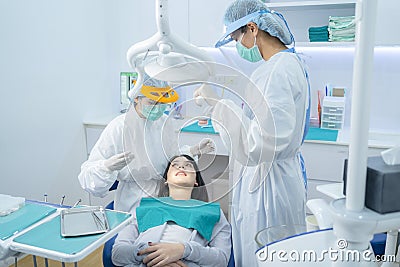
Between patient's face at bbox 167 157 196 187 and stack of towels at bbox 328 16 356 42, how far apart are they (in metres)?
1.67

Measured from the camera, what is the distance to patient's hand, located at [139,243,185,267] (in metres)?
1.45

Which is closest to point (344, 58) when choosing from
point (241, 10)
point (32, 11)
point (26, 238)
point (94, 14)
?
point (241, 10)

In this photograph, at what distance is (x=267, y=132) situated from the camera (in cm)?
112

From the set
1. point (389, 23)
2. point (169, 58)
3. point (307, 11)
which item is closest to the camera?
point (169, 58)

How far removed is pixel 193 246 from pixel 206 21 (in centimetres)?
188

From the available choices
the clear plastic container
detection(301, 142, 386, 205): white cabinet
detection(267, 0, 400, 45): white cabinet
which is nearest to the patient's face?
the clear plastic container

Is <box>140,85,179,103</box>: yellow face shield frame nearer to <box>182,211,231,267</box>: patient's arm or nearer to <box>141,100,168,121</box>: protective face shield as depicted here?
<box>141,100,168,121</box>: protective face shield

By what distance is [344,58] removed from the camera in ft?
9.30

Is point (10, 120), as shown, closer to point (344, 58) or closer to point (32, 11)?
point (32, 11)

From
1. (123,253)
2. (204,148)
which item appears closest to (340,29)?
(204,148)

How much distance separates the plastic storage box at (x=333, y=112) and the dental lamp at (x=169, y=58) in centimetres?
206

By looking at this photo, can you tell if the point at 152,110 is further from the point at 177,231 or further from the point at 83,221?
the point at 177,231

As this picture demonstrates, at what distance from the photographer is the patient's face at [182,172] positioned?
1243 mm

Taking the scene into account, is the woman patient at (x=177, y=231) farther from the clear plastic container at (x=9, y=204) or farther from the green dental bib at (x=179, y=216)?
the clear plastic container at (x=9, y=204)
